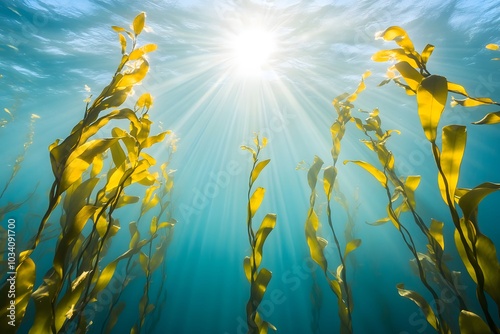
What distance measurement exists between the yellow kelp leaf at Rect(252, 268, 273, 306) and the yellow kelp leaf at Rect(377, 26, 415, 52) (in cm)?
165

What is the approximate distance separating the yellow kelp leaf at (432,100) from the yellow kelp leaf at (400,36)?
0.35 meters

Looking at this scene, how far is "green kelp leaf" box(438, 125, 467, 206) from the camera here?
3.49ft

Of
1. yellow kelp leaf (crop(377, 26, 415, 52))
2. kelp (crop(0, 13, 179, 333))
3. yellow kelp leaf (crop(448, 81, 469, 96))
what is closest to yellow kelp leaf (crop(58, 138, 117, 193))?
kelp (crop(0, 13, 179, 333))

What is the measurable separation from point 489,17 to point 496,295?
12628 millimetres

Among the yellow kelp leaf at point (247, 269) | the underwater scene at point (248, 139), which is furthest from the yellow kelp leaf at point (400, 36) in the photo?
the yellow kelp leaf at point (247, 269)

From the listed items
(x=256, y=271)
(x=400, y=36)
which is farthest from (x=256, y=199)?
(x=400, y=36)

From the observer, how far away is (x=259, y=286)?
1589 mm

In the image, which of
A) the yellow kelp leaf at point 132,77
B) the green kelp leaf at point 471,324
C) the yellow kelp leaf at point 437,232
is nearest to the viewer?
the green kelp leaf at point 471,324

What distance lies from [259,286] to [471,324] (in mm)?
1055

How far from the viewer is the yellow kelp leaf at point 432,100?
3.51 feet

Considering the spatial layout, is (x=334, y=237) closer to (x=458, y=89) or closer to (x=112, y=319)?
(x=458, y=89)

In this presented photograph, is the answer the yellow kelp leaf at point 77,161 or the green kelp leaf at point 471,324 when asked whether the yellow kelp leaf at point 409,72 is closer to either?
the green kelp leaf at point 471,324

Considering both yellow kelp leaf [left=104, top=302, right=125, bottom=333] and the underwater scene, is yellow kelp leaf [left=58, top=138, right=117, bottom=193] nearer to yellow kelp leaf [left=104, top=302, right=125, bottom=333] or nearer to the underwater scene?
the underwater scene

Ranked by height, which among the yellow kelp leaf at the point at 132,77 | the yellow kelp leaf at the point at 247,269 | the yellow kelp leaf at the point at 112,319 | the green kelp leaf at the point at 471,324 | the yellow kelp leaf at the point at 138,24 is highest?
the yellow kelp leaf at the point at 138,24
